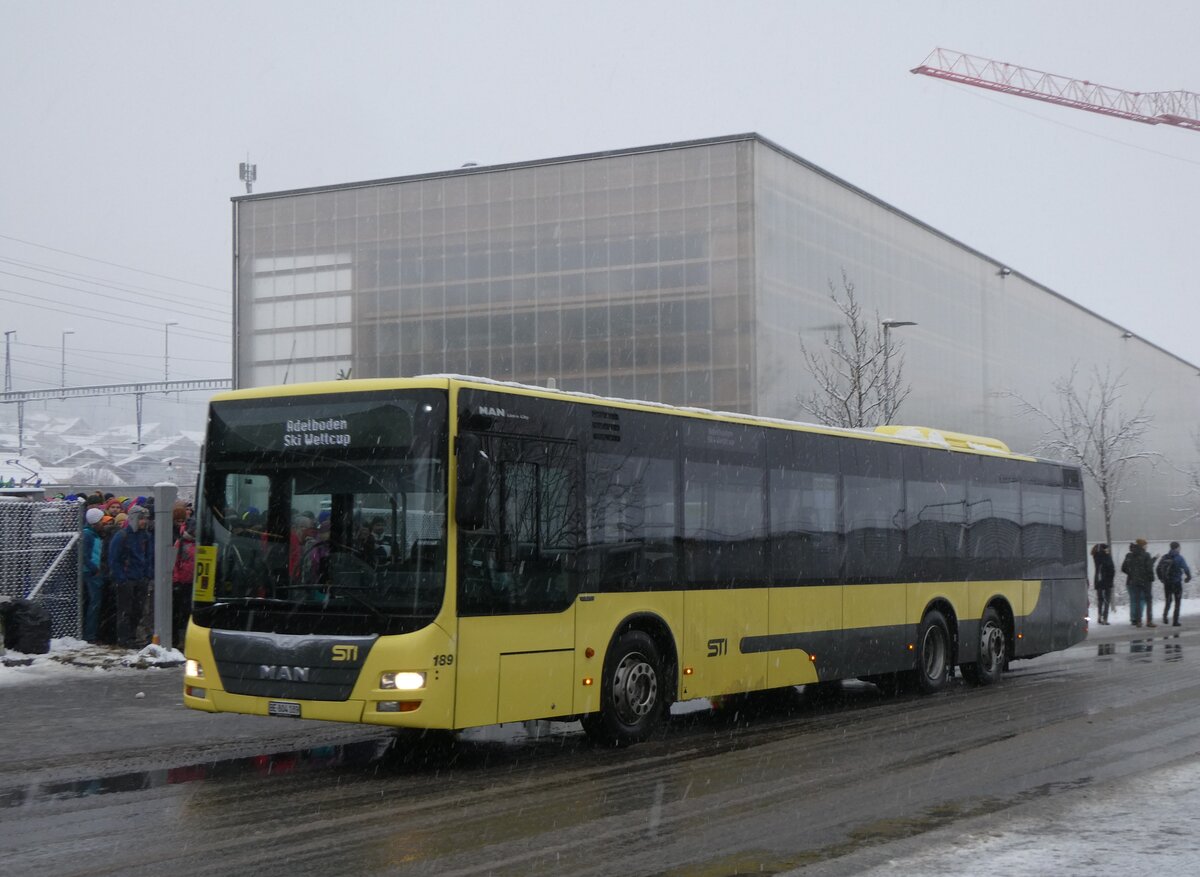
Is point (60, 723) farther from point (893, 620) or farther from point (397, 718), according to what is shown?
point (893, 620)

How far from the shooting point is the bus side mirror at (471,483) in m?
10.1

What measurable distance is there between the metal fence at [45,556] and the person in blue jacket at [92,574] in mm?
130

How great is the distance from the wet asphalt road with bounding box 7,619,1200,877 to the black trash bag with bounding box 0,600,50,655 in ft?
4.60

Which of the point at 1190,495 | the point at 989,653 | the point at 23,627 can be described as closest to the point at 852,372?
the point at 989,653

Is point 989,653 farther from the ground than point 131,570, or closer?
closer

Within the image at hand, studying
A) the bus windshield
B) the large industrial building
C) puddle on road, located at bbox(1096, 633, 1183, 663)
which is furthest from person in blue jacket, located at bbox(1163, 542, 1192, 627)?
the bus windshield

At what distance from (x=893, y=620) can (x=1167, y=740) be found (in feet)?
14.2

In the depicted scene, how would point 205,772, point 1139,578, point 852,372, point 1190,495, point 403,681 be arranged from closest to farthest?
point 403,681, point 205,772, point 1139,578, point 852,372, point 1190,495

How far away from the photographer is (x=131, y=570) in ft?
60.6

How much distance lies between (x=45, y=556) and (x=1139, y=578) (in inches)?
950

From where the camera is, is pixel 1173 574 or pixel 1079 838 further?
pixel 1173 574

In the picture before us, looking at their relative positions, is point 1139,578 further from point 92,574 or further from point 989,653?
point 92,574

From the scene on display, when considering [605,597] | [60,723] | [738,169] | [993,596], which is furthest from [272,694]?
[738,169]

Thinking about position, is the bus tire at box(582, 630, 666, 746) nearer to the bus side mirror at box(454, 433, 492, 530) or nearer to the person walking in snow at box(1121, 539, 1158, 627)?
the bus side mirror at box(454, 433, 492, 530)
